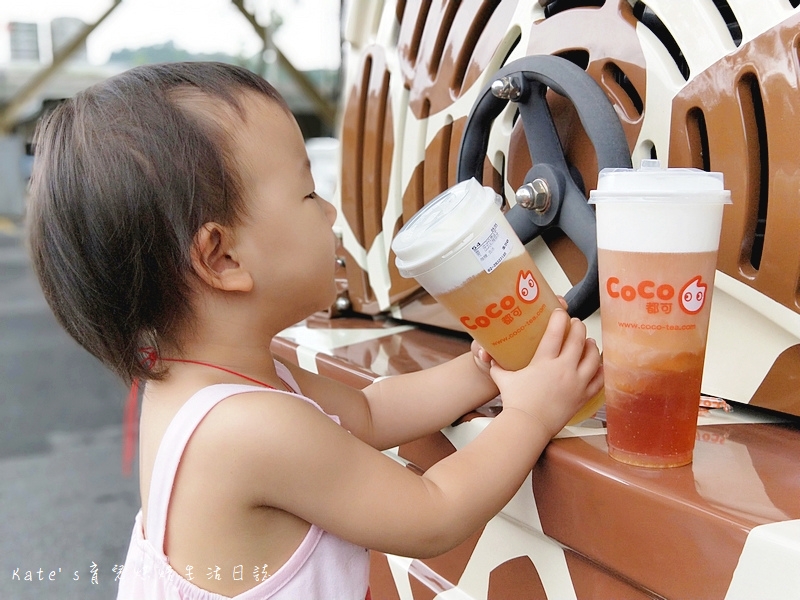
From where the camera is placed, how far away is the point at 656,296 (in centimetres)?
54

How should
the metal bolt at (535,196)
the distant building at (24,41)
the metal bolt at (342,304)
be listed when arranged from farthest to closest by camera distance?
the distant building at (24,41) < the metal bolt at (342,304) < the metal bolt at (535,196)

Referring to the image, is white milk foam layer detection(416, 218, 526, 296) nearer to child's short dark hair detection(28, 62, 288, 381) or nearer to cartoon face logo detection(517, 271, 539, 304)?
cartoon face logo detection(517, 271, 539, 304)

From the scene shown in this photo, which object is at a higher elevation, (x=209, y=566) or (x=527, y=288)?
(x=527, y=288)

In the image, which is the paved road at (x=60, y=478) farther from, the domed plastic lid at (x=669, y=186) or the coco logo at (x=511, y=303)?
the domed plastic lid at (x=669, y=186)

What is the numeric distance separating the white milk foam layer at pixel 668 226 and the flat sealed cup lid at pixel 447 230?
0.11m

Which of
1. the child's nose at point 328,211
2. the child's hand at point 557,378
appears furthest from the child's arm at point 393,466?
the child's nose at point 328,211

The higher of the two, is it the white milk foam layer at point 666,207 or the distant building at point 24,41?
the white milk foam layer at point 666,207

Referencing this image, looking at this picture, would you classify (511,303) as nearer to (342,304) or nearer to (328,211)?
(328,211)

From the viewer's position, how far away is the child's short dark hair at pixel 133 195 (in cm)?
71

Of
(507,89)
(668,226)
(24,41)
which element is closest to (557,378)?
(668,226)

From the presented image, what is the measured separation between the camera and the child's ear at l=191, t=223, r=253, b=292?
71 centimetres

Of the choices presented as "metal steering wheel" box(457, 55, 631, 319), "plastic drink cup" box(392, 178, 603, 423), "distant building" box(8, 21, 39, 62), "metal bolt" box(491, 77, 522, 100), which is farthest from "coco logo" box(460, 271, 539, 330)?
"distant building" box(8, 21, 39, 62)

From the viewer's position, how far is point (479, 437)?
672mm

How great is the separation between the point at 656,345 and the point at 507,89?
0.35 m
